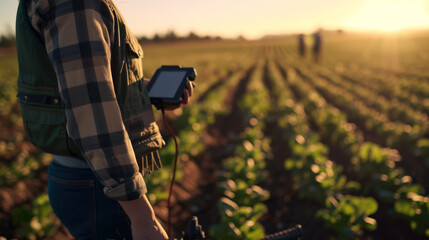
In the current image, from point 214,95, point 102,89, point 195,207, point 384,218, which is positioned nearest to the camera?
point 102,89

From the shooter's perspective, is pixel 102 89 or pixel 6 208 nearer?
pixel 102 89

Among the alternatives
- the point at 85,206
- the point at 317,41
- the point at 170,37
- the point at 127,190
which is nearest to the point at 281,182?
the point at 85,206

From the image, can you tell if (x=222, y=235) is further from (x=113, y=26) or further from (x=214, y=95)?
(x=214, y=95)

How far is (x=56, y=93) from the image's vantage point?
1108 mm

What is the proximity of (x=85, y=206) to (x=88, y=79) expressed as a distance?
0.57m

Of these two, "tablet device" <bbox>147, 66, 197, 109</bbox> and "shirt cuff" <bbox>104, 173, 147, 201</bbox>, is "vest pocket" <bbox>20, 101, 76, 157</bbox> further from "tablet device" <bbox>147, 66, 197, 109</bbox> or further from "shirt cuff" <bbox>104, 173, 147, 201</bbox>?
"tablet device" <bbox>147, 66, 197, 109</bbox>

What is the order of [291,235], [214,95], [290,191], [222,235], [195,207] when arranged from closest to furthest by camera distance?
[291,235]
[222,235]
[195,207]
[290,191]
[214,95]

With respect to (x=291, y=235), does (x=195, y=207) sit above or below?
below

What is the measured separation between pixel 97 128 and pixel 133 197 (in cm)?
26

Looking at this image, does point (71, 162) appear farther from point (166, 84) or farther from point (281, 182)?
point (281, 182)

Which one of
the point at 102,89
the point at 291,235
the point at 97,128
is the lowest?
the point at 291,235

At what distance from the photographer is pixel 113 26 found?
1.03 m

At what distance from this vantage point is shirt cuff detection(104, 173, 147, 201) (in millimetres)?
980

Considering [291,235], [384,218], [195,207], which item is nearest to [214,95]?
[195,207]
